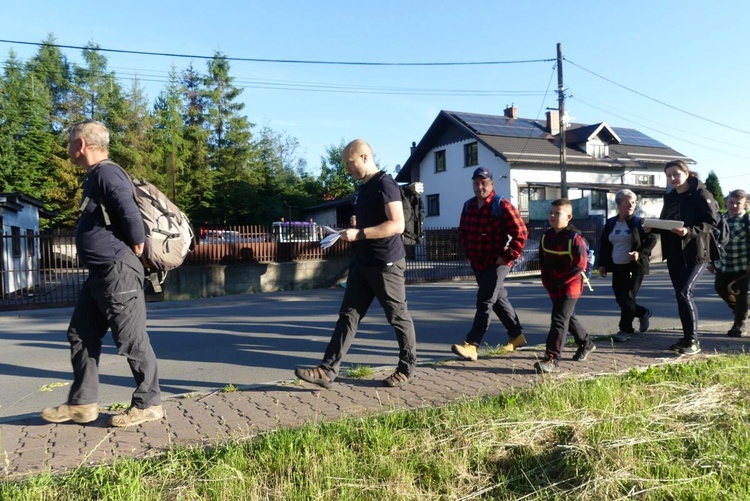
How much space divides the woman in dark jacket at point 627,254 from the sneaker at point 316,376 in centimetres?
365

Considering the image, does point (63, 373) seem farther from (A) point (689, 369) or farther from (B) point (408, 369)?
(A) point (689, 369)

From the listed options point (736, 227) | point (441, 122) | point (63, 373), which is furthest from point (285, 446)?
point (441, 122)

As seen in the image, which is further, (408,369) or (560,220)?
(560,220)

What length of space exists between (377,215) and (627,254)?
3.48 meters

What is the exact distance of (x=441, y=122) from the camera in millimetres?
38531

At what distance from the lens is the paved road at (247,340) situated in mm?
5570

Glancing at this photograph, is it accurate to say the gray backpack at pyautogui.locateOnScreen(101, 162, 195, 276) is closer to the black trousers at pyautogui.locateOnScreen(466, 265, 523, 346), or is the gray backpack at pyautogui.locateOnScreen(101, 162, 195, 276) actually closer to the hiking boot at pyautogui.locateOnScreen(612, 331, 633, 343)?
the black trousers at pyautogui.locateOnScreen(466, 265, 523, 346)

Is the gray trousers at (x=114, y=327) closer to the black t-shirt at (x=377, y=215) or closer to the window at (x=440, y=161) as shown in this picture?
the black t-shirt at (x=377, y=215)

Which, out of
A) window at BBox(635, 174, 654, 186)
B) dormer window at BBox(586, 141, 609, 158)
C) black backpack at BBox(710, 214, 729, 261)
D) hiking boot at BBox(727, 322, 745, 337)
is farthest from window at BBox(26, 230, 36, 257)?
window at BBox(635, 174, 654, 186)

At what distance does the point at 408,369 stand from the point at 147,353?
A: 199cm

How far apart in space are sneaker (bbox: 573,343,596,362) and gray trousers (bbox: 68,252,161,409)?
146 inches

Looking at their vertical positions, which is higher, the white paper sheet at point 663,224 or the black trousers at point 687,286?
the white paper sheet at point 663,224

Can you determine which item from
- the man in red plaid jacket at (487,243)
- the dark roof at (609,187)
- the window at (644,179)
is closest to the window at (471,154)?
the dark roof at (609,187)

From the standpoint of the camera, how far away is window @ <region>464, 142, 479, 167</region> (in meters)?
36.2
